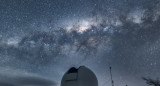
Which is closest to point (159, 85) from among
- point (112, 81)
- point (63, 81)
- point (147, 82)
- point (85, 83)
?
point (147, 82)

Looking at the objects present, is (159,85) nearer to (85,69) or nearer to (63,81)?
(85,69)

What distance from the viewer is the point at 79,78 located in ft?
57.4

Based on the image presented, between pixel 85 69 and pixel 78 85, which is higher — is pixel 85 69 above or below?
above

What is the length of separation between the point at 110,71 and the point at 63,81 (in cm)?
1271

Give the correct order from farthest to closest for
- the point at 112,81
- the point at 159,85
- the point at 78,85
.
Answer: the point at 112,81, the point at 159,85, the point at 78,85

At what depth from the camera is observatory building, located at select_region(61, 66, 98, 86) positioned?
17297mm

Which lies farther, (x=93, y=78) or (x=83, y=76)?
(x=93, y=78)

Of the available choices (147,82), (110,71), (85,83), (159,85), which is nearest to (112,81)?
(110,71)

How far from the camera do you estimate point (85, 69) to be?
19328 mm

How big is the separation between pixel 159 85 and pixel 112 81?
7.59 meters

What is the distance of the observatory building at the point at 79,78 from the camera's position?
17.3 meters

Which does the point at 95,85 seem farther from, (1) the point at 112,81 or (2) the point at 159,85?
(2) the point at 159,85

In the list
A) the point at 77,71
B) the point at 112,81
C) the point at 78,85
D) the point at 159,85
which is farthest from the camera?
the point at 112,81

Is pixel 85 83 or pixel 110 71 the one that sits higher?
pixel 110 71
